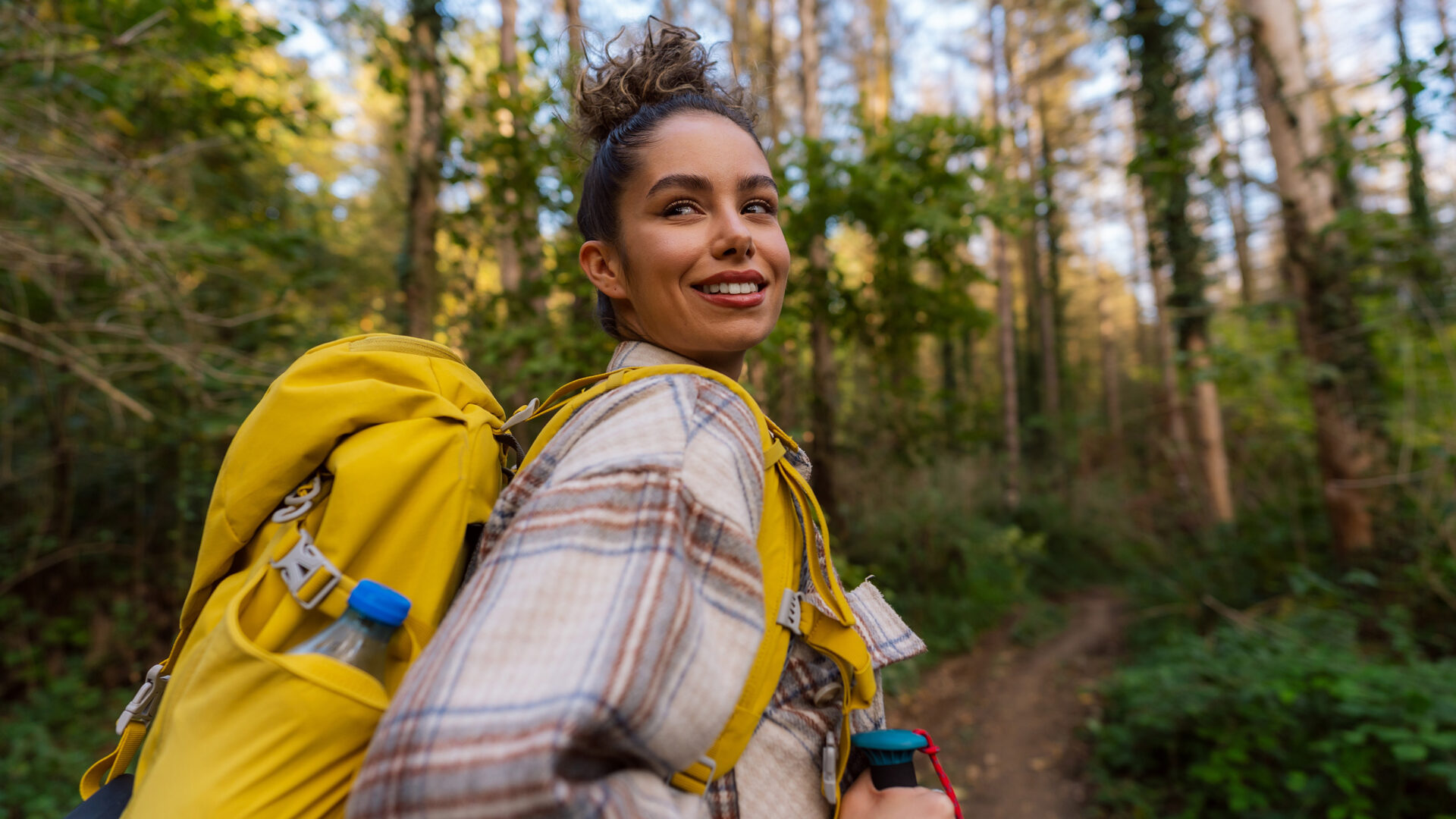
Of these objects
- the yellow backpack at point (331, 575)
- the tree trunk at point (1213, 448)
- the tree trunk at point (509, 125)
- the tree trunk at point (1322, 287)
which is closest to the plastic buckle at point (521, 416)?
the yellow backpack at point (331, 575)

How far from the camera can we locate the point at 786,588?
102 cm

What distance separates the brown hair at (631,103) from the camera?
1335 millimetres

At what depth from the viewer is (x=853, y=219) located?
6254 millimetres

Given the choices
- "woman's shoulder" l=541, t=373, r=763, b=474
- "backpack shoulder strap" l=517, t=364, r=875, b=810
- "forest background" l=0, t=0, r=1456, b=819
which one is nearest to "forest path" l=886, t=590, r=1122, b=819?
"forest background" l=0, t=0, r=1456, b=819

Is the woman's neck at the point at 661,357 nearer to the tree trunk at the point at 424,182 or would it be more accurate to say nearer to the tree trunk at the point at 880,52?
the tree trunk at the point at 424,182

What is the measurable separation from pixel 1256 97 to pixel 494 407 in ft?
25.1

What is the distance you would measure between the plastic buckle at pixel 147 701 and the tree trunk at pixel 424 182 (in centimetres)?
421

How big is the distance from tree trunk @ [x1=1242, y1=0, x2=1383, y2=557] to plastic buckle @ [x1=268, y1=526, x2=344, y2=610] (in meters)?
7.27

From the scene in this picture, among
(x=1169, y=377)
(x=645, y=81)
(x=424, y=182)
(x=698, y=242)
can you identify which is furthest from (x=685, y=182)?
(x=1169, y=377)

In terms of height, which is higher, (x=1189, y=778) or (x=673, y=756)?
(x=673, y=756)

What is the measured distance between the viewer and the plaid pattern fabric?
588 mm

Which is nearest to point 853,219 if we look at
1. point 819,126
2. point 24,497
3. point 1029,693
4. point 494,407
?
point 819,126

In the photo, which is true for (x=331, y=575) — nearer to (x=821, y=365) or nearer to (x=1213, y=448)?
(x=821, y=365)

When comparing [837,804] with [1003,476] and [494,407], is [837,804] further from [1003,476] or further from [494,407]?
[1003,476]
